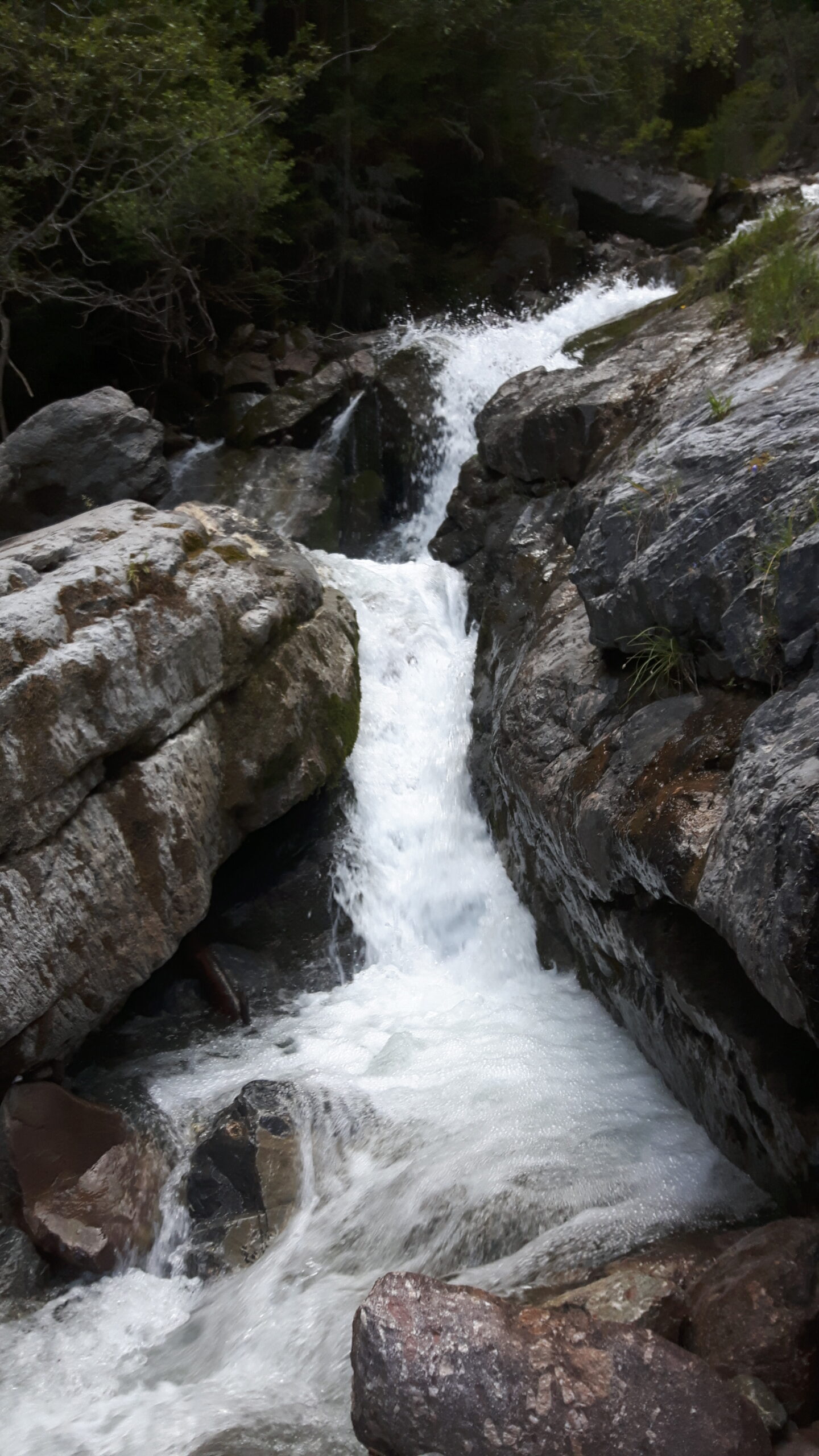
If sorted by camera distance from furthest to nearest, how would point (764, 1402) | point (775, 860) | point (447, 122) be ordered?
point (447, 122) < point (775, 860) < point (764, 1402)

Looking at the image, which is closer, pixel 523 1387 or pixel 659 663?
pixel 523 1387

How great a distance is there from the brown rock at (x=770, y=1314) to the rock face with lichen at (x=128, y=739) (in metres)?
3.04

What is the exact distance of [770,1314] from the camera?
250 centimetres

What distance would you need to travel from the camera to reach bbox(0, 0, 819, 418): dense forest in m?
9.52

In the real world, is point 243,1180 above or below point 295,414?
below

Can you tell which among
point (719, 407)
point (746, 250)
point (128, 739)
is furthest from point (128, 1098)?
point (746, 250)

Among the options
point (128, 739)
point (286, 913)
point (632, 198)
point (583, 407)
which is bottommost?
point (286, 913)

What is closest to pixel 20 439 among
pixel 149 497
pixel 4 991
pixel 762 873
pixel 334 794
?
pixel 149 497

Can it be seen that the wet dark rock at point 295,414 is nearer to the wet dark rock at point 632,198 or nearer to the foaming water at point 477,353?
the foaming water at point 477,353

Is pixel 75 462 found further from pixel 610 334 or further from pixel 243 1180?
pixel 243 1180

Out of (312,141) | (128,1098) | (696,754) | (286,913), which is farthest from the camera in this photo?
(312,141)

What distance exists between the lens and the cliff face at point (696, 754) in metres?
2.89

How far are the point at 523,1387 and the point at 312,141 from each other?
49.8 feet

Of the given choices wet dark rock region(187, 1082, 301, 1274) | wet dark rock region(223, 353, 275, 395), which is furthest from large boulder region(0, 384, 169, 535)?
wet dark rock region(187, 1082, 301, 1274)
